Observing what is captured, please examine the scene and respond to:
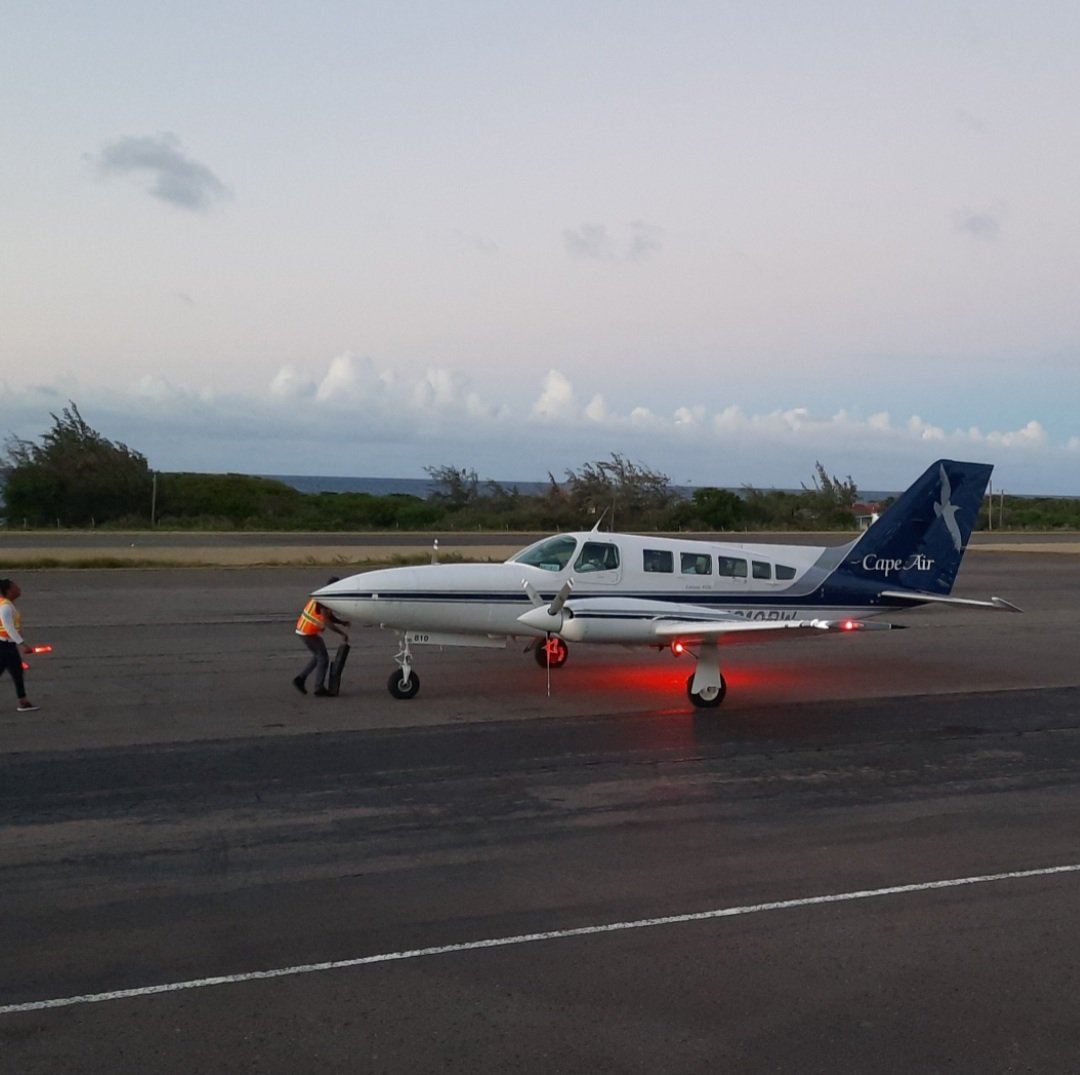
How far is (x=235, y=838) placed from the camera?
30.6ft

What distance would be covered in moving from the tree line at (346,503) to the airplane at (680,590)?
42.1m

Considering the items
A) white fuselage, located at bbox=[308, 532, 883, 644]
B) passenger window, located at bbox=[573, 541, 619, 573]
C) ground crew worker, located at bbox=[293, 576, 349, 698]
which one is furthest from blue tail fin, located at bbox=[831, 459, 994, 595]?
ground crew worker, located at bbox=[293, 576, 349, 698]

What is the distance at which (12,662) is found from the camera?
13984 mm

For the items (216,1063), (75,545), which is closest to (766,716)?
(216,1063)

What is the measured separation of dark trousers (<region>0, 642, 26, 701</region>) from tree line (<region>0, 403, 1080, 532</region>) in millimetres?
46934

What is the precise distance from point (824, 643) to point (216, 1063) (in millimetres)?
18231

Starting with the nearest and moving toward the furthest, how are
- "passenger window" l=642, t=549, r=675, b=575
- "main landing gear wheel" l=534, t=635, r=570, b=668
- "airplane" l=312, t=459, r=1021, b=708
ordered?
"airplane" l=312, t=459, r=1021, b=708 < "passenger window" l=642, t=549, r=675, b=575 < "main landing gear wheel" l=534, t=635, r=570, b=668

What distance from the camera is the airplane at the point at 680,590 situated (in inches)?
600

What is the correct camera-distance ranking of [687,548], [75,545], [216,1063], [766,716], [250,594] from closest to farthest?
[216,1063] < [766,716] < [687,548] < [250,594] < [75,545]

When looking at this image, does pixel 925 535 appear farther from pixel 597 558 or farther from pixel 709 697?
pixel 597 558

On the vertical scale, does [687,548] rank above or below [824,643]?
above

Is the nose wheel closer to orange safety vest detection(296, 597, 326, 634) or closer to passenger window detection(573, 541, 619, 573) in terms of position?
orange safety vest detection(296, 597, 326, 634)

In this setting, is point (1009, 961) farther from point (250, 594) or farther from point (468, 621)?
point (250, 594)

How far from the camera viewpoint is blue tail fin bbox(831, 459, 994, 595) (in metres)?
17.9
